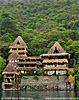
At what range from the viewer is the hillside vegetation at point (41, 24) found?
67.8 meters

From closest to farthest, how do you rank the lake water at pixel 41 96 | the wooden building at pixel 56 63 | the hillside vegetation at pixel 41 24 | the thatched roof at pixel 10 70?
1. the lake water at pixel 41 96
2. the thatched roof at pixel 10 70
3. the wooden building at pixel 56 63
4. the hillside vegetation at pixel 41 24

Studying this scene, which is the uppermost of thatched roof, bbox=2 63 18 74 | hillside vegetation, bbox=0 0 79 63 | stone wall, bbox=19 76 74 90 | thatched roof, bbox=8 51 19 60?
hillside vegetation, bbox=0 0 79 63

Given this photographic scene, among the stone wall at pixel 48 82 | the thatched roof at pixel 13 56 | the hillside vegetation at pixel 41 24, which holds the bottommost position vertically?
the stone wall at pixel 48 82

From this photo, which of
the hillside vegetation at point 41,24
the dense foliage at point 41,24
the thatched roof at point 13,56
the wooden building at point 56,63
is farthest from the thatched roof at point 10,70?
the hillside vegetation at point 41,24

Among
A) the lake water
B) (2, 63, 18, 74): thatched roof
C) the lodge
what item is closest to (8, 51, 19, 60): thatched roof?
the lodge

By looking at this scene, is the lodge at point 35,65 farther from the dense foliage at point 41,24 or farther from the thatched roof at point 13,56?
the dense foliage at point 41,24

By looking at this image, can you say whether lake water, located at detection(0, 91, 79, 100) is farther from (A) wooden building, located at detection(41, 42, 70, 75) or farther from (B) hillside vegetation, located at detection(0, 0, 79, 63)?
(B) hillside vegetation, located at detection(0, 0, 79, 63)

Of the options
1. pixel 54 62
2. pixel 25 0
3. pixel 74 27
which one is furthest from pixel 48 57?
pixel 25 0

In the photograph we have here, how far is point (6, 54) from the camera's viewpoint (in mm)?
64875

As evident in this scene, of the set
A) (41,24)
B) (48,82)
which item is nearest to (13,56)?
(48,82)

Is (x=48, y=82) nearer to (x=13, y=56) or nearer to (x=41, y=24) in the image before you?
(x=13, y=56)

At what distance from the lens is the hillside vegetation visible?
222 feet

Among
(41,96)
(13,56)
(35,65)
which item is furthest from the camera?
(13,56)

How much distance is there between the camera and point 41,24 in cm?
10338
